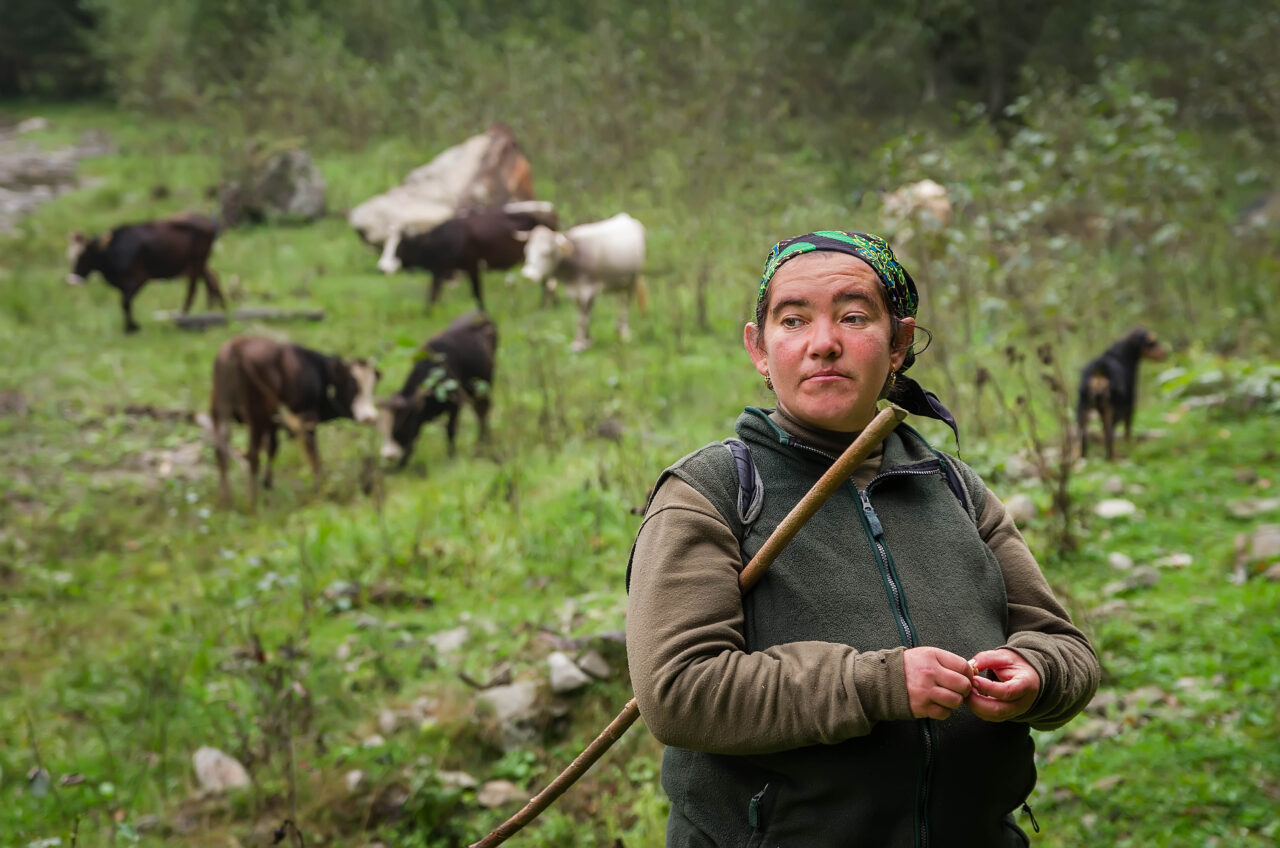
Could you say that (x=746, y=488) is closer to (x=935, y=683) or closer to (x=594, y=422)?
(x=935, y=683)

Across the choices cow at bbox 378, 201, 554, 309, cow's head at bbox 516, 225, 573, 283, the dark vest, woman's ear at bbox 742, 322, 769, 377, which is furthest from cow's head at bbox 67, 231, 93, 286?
the dark vest

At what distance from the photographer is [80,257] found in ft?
39.5

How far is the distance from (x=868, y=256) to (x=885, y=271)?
0.04 m

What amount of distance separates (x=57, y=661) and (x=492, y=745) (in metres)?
2.65

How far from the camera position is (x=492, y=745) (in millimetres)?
4176

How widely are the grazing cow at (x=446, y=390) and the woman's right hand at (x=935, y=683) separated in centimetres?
685

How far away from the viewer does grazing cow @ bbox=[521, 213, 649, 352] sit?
11.2 m

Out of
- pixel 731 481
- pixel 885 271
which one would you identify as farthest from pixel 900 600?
pixel 885 271

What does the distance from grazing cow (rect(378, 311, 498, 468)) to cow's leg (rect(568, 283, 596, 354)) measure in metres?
1.91

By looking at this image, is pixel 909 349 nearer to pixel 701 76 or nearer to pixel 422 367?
pixel 422 367

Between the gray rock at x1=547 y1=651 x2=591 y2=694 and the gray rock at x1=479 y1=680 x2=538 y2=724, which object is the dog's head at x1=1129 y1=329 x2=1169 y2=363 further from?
the gray rock at x1=479 y1=680 x2=538 y2=724

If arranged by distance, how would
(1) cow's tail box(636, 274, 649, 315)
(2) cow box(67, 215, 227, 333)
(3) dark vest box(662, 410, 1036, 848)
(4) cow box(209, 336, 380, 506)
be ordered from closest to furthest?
(3) dark vest box(662, 410, 1036, 848)
(4) cow box(209, 336, 380, 506)
(1) cow's tail box(636, 274, 649, 315)
(2) cow box(67, 215, 227, 333)

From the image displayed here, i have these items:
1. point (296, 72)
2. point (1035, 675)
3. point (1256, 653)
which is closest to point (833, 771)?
point (1035, 675)

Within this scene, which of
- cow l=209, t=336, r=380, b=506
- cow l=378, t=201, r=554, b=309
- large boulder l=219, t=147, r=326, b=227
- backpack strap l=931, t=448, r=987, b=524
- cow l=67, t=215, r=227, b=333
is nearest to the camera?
backpack strap l=931, t=448, r=987, b=524
